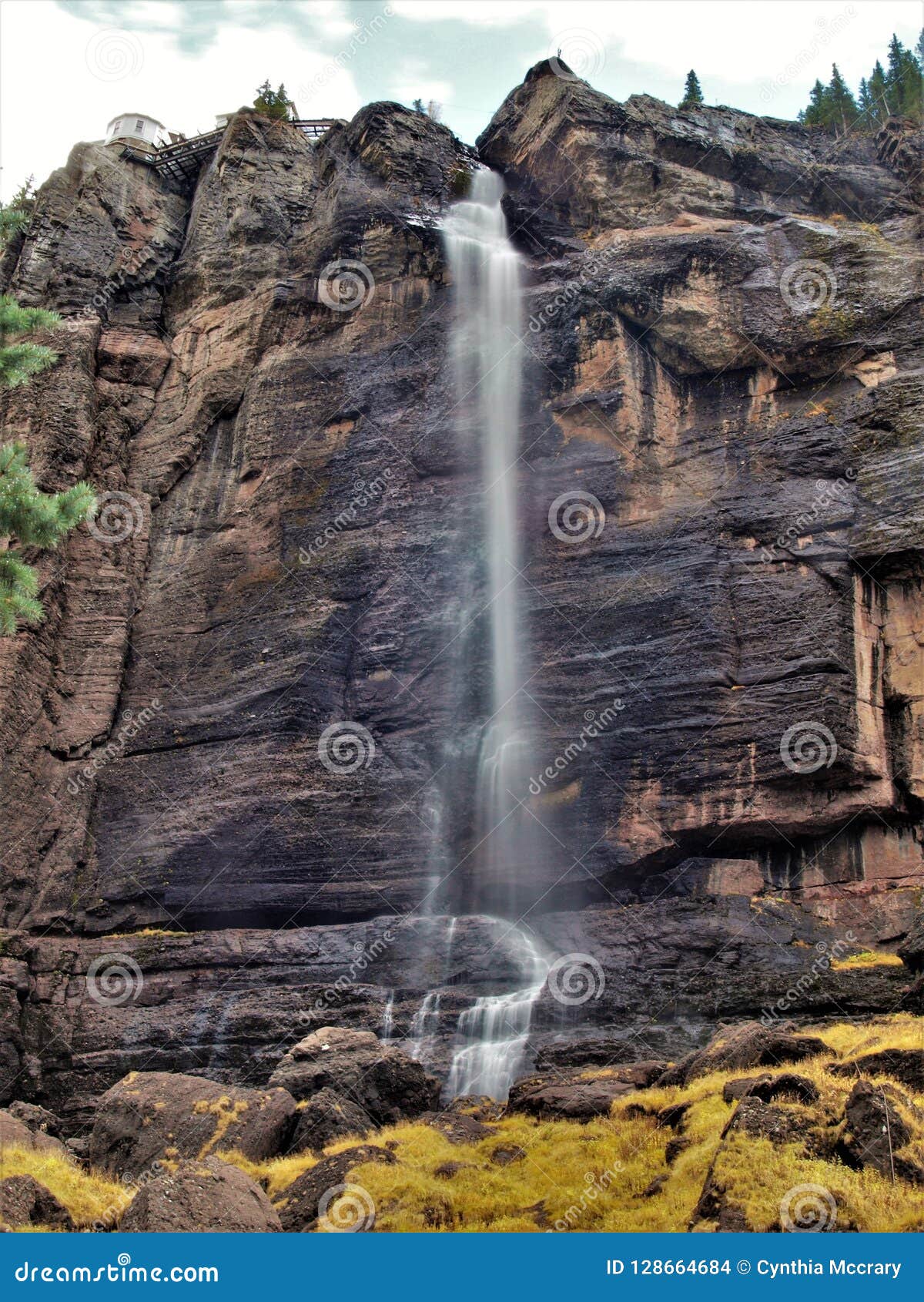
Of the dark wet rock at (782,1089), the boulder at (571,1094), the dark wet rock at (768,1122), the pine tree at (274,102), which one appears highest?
the pine tree at (274,102)

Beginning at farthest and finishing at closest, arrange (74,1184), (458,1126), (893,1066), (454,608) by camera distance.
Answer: (454,608)
(458,1126)
(74,1184)
(893,1066)

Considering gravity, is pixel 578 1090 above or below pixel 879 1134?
below

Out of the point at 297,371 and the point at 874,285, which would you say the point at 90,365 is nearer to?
the point at 297,371

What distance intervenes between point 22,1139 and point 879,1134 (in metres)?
14.5

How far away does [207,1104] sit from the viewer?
22703mm

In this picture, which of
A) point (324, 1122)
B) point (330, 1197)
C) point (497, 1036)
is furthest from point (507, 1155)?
point (497, 1036)

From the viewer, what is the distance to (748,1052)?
22312mm

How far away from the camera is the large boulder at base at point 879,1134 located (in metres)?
16.4

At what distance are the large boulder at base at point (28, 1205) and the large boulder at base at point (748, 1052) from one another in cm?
1095

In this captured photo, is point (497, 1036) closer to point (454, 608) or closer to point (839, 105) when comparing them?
point (454, 608)

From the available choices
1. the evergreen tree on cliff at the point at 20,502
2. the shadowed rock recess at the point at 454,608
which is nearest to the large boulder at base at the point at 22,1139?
the shadowed rock recess at the point at 454,608

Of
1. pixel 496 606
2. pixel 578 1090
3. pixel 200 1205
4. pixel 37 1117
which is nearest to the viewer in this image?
pixel 200 1205

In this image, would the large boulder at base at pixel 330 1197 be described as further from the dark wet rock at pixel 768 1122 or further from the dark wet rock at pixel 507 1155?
the dark wet rock at pixel 768 1122

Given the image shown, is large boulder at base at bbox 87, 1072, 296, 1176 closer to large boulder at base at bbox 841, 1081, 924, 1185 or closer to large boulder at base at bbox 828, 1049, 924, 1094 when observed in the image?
large boulder at base at bbox 828, 1049, 924, 1094
